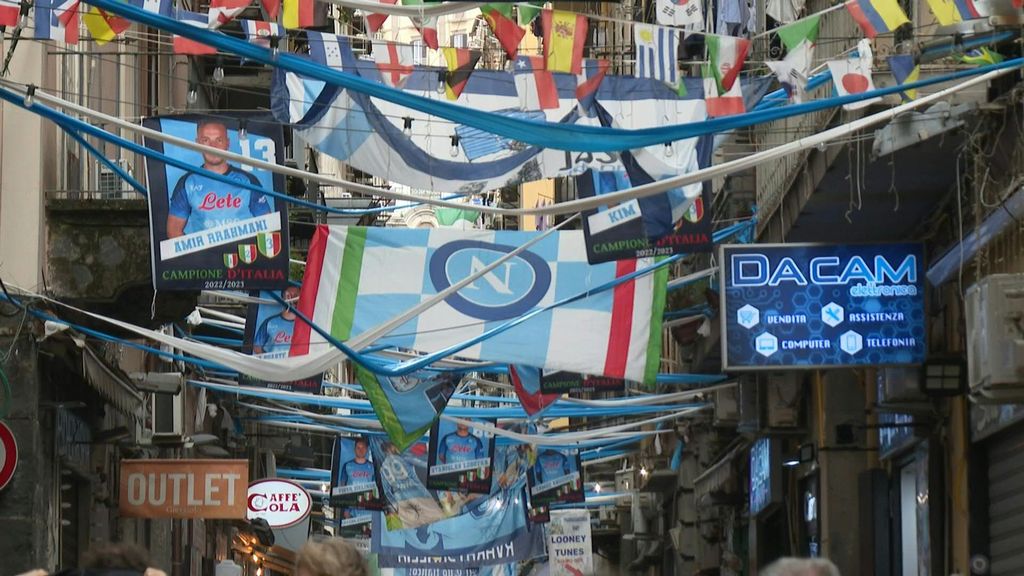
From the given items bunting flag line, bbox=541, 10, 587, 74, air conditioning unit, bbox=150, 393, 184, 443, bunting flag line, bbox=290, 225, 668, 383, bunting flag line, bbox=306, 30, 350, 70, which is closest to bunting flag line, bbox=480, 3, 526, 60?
bunting flag line, bbox=541, 10, 587, 74

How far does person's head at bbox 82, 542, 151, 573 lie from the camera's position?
252 inches

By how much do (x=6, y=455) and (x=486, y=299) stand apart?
417 cm

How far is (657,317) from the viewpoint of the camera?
15.8 metres

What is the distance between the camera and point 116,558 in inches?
254

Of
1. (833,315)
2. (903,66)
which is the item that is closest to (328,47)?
(903,66)

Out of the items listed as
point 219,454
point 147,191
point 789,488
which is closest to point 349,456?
point 219,454

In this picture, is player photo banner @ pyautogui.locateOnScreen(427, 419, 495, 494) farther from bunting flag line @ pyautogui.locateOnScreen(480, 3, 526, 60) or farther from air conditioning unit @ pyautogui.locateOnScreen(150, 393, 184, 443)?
bunting flag line @ pyautogui.locateOnScreen(480, 3, 526, 60)

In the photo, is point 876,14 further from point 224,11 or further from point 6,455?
point 6,455

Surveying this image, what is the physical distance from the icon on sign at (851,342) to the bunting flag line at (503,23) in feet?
18.3

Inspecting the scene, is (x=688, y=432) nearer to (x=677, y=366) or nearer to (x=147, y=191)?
(x=677, y=366)

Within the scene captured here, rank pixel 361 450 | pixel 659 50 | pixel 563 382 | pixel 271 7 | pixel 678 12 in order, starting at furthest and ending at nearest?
pixel 361 450, pixel 563 382, pixel 678 12, pixel 659 50, pixel 271 7

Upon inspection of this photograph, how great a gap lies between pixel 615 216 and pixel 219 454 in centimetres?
1245

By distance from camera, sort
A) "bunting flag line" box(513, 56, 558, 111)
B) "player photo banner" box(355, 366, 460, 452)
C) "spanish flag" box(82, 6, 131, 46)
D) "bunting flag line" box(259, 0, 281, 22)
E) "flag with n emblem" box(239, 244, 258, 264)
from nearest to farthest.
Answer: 1. "bunting flag line" box(259, 0, 281, 22)
2. "spanish flag" box(82, 6, 131, 46)
3. "bunting flag line" box(513, 56, 558, 111)
4. "flag with n emblem" box(239, 244, 258, 264)
5. "player photo banner" box(355, 366, 460, 452)

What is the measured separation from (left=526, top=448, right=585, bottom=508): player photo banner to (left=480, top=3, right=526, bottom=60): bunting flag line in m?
16.7
